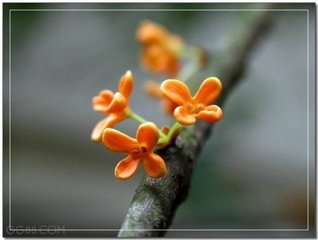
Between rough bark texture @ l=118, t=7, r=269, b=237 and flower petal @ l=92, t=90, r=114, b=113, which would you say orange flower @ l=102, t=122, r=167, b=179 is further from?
flower petal @ l=92, t=90, r=114, b=113

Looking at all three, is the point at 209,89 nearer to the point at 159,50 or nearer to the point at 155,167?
the point at 155,167

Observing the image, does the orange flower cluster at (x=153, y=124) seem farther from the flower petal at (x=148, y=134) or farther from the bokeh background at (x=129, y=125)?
the bokeh background at (x=129, y=125)

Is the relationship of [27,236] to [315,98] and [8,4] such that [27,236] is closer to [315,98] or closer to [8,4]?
[8,4]

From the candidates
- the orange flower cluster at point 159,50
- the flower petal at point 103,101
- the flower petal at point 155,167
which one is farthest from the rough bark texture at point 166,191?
the orange flower cluster at point 159,50

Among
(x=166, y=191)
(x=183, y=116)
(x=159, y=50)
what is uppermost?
(x=159, y=50)

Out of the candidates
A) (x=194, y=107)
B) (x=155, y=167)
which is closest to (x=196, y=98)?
(x=194, y=107)

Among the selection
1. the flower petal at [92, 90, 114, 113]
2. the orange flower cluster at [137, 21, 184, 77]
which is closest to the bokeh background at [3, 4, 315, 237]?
the orange flower cluster at [137, 21, 184, 77]

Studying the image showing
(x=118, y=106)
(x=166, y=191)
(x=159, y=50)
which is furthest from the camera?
(x=159, y=50)
